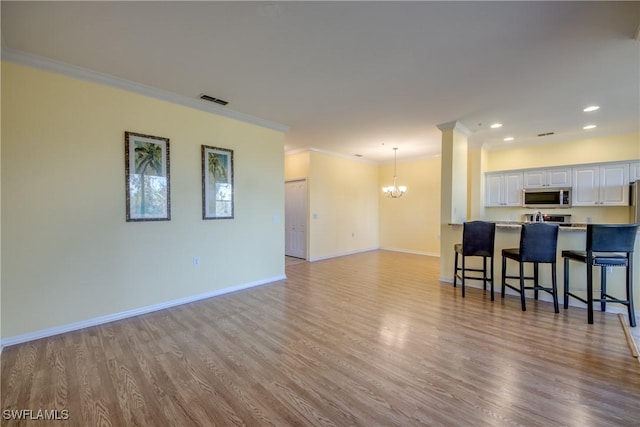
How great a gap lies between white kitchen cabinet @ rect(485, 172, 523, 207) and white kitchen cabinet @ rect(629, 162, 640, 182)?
1556 mm

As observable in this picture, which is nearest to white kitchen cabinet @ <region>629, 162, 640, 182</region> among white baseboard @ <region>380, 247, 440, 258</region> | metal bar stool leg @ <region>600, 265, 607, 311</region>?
metal bar stool leg @ <region>600, 265, 607, 311</region>

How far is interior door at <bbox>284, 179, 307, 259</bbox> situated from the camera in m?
6.55

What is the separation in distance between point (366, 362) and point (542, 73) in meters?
3.49

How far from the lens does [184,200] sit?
362 cm

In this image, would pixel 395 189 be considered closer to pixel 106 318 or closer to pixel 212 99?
pixel 212 99

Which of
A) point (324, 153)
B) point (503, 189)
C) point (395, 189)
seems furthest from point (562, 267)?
point (324, 153)

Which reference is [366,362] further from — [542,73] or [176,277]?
[542,73]

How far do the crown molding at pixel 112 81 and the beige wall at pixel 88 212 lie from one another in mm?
61

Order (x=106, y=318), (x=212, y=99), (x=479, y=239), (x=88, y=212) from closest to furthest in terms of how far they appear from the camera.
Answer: (x=88, y=212) < (x=106, y=318) < (x=212, y=99) < (x=479, y=239)

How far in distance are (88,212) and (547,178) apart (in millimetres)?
7677

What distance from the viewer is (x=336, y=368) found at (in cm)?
214

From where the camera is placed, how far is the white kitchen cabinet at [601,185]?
4.75 meters

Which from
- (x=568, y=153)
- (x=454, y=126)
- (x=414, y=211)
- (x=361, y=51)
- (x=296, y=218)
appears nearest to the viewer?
(x=361, y=51)

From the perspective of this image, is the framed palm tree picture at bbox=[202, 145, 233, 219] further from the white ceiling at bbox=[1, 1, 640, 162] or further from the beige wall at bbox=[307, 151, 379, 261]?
the beige wall at bbox=[307, 151, 379, 261]
